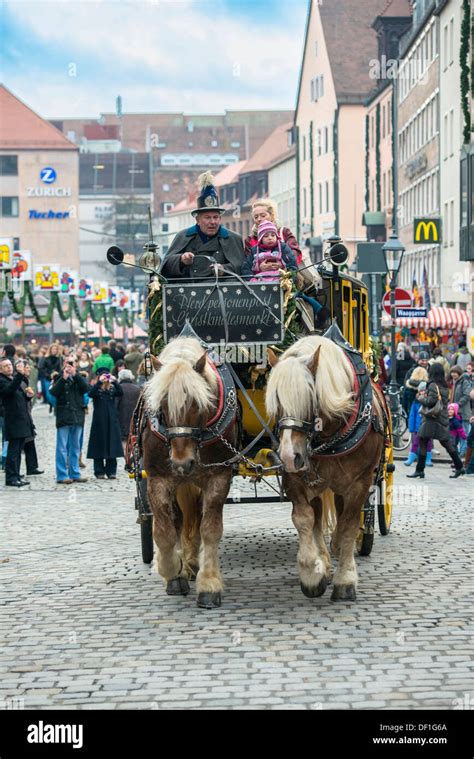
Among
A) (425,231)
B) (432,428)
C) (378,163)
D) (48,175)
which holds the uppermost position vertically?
(48,175)

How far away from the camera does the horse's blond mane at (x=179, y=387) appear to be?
8719 mm

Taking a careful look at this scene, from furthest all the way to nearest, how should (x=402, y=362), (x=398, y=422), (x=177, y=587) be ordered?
(x=402, y=362) → (x=398, y=422) → (x=177, y=587)

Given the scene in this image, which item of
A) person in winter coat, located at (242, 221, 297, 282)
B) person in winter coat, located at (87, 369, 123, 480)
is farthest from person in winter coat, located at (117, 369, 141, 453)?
person in winter coat, located at (242, 221, 297, 282)

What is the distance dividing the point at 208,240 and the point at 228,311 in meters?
0.80

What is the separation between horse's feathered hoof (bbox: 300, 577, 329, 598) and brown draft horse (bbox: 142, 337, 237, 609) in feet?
1.87

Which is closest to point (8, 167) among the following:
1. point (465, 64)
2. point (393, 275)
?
→ point (465, 64)

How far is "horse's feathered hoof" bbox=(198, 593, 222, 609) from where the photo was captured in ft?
29.2

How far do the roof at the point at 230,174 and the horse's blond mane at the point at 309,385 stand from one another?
11147 centimetres

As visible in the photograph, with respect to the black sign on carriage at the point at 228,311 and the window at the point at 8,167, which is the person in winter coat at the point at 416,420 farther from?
the window at the point at 8,167

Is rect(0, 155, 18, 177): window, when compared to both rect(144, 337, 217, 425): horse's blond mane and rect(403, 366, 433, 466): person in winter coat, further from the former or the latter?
rect(144, 337, 217, 425): horse's blond mane

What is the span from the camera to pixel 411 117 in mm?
61781

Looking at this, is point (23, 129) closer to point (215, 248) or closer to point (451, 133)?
point (451, 133)

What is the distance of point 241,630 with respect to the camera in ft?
26.9
